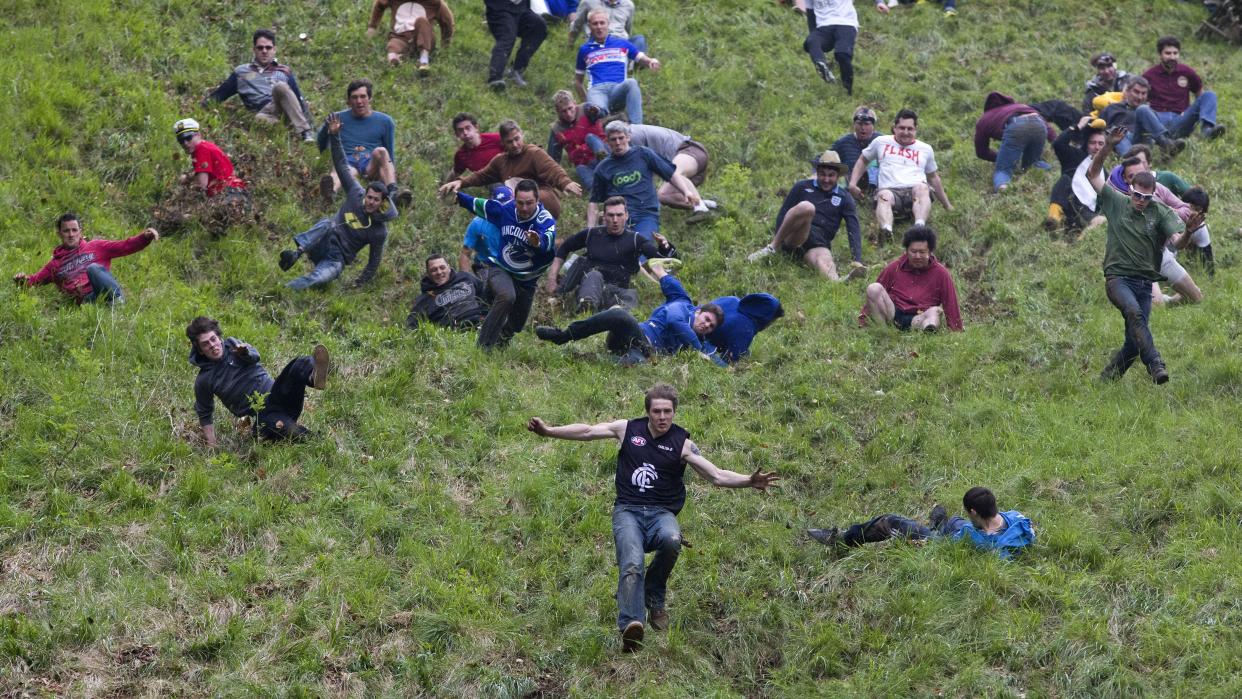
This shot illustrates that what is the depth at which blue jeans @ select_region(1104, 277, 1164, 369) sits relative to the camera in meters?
11.3

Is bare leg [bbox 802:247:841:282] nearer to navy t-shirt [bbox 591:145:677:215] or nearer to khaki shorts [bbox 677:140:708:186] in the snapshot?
navy t-shirt [bbox 591:145:677:215]

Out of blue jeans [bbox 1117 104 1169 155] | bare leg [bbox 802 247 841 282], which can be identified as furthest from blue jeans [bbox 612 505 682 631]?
blue jeans [bbox 1117 104 1169 155]

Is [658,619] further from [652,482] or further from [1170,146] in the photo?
[1170,146]

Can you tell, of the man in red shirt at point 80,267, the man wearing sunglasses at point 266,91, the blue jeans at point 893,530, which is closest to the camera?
the blue jeans at point 893,530

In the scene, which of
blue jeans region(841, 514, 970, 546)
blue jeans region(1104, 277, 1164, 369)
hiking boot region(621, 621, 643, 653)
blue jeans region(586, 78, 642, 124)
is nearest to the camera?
hiking boot region(621, 621, 643, 653)

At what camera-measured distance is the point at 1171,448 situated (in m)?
10.4

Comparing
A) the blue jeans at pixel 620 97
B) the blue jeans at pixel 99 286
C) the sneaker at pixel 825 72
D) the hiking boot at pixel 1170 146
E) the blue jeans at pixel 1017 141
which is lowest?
the hiking boot at pixel 1170 146

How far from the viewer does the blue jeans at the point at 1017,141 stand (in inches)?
677

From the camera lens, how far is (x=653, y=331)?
13.0 m

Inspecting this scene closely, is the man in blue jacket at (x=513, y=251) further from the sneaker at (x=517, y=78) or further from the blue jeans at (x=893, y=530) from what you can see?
the sneaker at (x=517, y=78)

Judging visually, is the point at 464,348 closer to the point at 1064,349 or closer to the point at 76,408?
the point at 76,408

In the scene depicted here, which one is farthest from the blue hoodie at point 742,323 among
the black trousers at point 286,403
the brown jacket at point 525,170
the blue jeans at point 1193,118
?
the blue jeans at point 1193,118

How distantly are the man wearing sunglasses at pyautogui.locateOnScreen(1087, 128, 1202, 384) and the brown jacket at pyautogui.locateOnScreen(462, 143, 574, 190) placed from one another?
590 cm

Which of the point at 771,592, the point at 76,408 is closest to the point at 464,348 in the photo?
the point at 76,408
